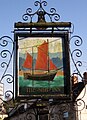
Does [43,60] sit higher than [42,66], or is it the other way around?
[43,60]

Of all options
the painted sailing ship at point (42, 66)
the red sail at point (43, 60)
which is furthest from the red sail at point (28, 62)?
the red sail at point (43, 60)

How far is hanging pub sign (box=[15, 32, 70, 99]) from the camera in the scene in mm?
10250

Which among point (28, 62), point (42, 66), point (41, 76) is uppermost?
point (28, 62)

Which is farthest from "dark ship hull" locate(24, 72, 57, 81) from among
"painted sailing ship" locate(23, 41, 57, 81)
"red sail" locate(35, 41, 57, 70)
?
"red sail" locate(35, 41, 57, 70)

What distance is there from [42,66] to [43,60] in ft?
0.57

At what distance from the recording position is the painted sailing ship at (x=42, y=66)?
10.4 meters

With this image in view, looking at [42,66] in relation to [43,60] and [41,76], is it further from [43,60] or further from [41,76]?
[41,76]

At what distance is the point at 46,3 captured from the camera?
35.4 feet

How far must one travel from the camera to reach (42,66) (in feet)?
34.3

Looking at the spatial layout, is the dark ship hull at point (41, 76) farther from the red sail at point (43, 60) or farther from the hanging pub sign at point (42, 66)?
the red sail at point (43, 60)

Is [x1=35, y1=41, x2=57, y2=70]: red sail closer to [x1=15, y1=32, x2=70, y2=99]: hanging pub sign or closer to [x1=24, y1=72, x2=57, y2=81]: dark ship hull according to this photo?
[x1=15, y1=32, x2=70, y2=99]: hanging pub sign

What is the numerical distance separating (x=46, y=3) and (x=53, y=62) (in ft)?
5.70

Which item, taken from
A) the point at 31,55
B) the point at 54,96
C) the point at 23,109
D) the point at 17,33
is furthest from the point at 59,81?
the point at 23,109

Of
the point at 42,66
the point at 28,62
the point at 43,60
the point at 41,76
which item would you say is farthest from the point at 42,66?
the point at 28,62
